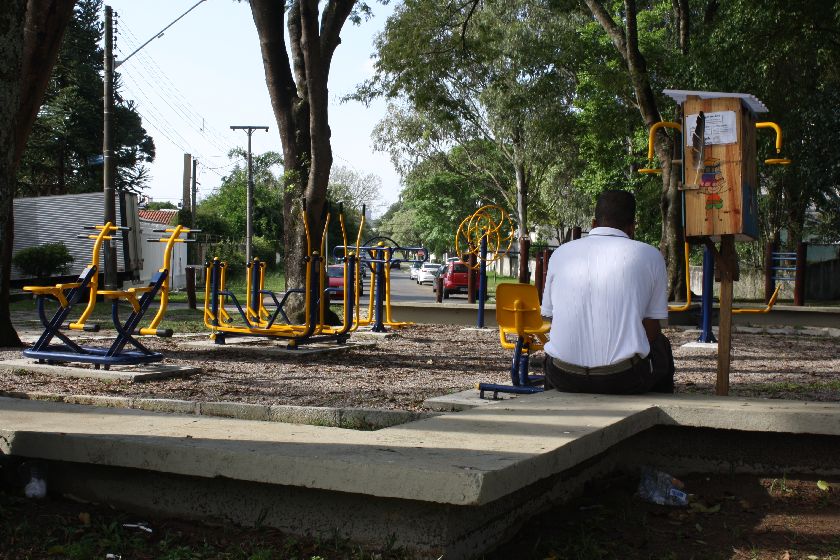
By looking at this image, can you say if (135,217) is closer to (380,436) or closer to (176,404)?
(176,404)

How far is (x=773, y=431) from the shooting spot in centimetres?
499

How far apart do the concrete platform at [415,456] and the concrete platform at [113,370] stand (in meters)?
3.58

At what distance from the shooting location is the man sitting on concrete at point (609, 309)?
17.3 ft

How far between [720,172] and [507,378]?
13.1ft

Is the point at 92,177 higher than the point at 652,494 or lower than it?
higher

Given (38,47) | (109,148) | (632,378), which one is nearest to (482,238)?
(38,47)

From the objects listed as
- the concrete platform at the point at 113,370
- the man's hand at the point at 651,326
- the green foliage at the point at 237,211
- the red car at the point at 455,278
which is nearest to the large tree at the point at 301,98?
the concrete platform at the point at 113,370

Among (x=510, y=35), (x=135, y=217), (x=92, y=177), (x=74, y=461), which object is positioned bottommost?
(x=74, y=461)

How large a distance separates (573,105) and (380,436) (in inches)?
1477

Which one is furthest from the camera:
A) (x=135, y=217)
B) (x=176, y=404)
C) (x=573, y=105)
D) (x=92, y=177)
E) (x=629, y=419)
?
(x=92, y=177)

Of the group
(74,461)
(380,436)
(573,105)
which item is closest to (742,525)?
(380,436)

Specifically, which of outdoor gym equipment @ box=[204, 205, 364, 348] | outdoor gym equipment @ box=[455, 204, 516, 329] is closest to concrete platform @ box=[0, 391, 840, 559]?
outdoor gym equipment @ box=[204, 205, 364, 348]

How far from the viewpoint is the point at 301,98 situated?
1578cm

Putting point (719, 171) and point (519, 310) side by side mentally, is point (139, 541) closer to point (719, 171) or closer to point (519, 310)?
point (519, 310)
